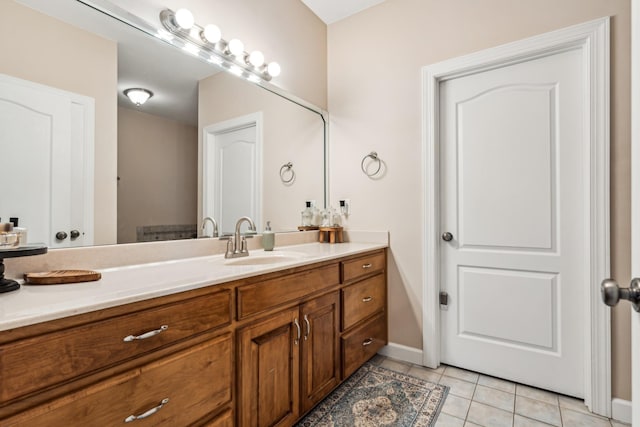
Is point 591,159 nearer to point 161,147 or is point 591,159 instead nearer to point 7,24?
point 161,147

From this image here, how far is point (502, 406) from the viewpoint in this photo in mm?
1683

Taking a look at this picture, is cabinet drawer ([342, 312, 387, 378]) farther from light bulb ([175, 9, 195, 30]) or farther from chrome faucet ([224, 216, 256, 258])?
light bulb ([175, 9, 195, 30])

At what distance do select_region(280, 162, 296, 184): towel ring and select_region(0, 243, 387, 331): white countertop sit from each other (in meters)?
0.94

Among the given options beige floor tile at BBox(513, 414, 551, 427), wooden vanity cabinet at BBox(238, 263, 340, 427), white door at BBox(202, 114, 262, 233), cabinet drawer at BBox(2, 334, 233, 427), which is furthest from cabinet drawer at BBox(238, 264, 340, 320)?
beige floor tile at BBox(513, 414, 551, 427)

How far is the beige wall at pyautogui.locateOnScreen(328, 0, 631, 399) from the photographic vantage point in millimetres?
1576

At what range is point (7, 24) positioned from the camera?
107cm

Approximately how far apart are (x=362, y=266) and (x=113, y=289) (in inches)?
54.2

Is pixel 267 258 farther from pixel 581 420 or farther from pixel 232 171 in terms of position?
pixel 581 420

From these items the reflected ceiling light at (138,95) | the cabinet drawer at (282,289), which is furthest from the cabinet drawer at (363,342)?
the reflected ceiling light at (138,95)

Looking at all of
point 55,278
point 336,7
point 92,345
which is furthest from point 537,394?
point 336,7

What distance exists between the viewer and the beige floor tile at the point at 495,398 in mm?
1691

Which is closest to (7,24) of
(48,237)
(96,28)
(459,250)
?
(96,28)

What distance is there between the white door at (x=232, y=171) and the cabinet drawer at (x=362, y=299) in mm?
748

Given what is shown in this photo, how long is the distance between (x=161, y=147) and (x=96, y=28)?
0.52 meters
